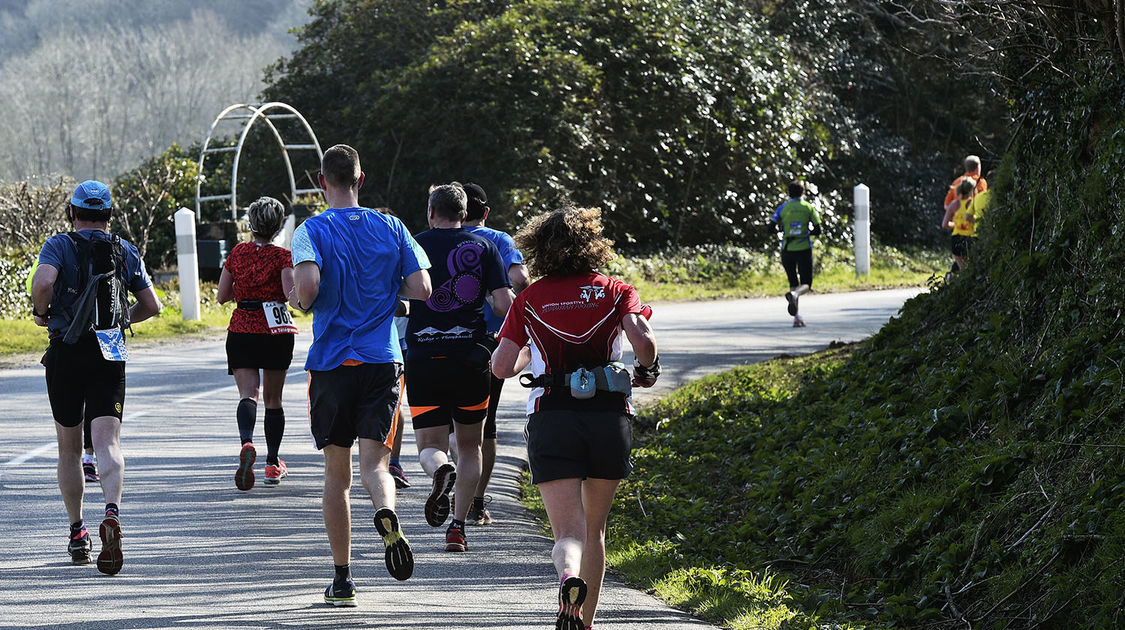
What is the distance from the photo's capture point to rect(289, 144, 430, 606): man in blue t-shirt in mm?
5859

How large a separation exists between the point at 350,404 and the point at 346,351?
23 cm

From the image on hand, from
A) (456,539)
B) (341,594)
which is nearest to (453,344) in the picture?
(456,539)

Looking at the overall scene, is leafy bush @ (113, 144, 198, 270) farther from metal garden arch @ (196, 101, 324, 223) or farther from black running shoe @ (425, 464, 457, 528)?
black running shoe @ (425, 464, 457, 528)

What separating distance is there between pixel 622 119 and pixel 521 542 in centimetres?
2062

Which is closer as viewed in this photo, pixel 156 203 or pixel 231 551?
pixel 231 551

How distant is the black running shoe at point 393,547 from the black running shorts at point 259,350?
300 cm

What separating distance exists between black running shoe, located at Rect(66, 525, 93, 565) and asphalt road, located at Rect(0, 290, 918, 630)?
0.06 meters

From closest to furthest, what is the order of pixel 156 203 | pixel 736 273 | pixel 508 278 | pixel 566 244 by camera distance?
1. pixel 566 244
2. pixel 508 278
3. pixel 156 203
4. pixel 736 273

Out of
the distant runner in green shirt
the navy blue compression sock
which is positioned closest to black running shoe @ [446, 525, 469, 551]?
the navy blue compression sock

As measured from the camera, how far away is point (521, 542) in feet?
24.4

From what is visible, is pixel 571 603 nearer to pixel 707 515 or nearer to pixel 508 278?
pixel 508 278

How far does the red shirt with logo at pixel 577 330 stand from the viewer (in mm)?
5129

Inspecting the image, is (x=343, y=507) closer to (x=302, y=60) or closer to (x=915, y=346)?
(x=915, y=346)

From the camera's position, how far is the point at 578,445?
16.6 ft
